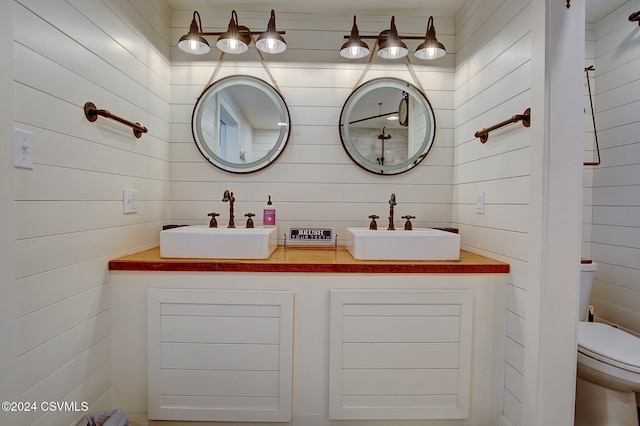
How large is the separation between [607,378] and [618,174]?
135cm

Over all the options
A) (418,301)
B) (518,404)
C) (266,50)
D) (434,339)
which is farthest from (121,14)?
(518,404)

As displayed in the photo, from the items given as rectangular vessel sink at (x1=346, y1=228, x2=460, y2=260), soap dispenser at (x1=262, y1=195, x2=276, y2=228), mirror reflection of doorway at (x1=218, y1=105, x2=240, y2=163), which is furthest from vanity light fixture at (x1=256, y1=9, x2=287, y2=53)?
rectangular vessel sink at (x1=346, y1=228, x2=460, y2=260)

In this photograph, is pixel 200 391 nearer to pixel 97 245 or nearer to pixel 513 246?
pixel 97 245

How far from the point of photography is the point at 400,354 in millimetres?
1475

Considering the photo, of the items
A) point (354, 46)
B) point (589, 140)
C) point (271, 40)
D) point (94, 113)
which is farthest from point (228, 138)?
point (589, 140)

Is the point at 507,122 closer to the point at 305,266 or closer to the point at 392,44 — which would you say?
the point at 392,44

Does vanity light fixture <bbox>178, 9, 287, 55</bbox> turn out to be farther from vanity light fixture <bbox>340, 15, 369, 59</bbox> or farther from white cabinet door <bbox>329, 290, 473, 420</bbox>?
white cabinet door <bbox>329, 290, 473, 420</bbox>

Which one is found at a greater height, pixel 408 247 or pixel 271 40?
pixel 271 40

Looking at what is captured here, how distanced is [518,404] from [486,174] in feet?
3.57

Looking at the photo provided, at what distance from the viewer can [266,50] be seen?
1.77m

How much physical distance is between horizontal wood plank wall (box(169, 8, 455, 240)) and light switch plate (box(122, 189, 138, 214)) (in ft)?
1.28

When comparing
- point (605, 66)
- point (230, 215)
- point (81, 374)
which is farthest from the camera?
point (605, 66)

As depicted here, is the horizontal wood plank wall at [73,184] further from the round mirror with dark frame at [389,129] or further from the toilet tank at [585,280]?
the toilet tank at [585,280]

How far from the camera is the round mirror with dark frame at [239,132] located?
2.02 m
